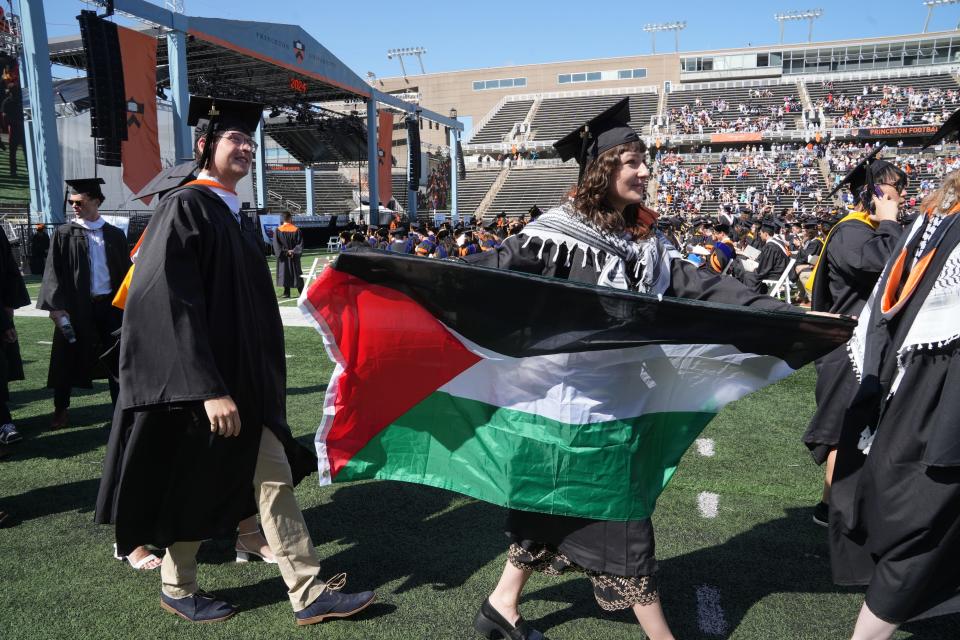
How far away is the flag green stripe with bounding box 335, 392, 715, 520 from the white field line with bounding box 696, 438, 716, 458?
242cm

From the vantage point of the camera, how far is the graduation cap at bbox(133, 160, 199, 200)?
3.25 m

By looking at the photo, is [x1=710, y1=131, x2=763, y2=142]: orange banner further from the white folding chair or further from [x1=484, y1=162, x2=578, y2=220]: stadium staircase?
the white folding chair

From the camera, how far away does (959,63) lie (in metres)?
52.3

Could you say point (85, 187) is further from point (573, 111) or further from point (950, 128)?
point (573, 111)

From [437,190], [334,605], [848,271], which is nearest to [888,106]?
[437,190]

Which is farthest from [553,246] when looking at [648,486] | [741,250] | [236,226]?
[741,250]

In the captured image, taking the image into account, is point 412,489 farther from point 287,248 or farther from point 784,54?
point 784,54

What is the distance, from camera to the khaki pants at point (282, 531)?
2.55m

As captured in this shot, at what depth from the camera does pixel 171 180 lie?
3.39 meters

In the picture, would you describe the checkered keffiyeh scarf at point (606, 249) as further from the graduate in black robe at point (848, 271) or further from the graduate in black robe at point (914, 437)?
the graduate in black robe at point (848, 271)

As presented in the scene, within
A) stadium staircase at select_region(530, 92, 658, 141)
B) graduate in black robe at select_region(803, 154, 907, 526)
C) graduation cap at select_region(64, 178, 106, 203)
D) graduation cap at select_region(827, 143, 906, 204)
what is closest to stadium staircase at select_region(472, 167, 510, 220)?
stadium staircase at select_region(530, 92, 658, 141)

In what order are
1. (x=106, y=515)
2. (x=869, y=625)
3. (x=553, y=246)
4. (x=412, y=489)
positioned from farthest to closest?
1. (x=412, y=489)
2. (x=106, y=515)
3. (x=553, y=246)
4. (x=869, y=625)

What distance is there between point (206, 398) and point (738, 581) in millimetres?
2182

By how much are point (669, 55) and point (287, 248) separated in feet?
184
